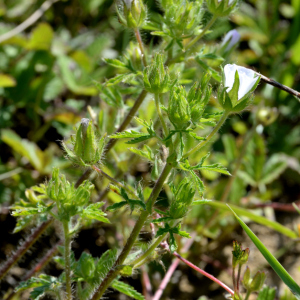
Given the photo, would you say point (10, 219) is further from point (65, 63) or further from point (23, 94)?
point (65, 63)

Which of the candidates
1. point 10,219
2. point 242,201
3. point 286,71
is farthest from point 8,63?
point 286,71

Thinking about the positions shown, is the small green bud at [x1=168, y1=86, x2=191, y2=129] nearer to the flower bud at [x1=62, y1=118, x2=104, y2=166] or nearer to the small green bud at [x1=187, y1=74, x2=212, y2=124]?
the small green bud at [x1=187, y1=74, x2=212, y2=124]

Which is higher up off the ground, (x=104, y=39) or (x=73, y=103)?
(x=104, y=39)

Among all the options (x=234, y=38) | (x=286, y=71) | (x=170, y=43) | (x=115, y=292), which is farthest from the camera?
(x=286, y=71)

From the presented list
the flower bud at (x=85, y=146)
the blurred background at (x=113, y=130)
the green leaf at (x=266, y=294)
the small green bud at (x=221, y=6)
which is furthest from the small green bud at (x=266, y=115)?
the flower bud at (x=85, y=146)

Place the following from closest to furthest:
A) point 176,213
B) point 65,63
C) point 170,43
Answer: point 176,213, point 170,43, point 65,63

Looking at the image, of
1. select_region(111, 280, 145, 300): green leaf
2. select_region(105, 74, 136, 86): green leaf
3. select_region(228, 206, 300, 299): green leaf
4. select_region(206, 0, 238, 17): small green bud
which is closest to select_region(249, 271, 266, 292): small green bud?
select_region(228, 206, 300, 299): green leaf

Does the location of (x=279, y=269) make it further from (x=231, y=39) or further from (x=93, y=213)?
(x=231, y=39)

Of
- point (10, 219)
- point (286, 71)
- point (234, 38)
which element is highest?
point (286, 71)
